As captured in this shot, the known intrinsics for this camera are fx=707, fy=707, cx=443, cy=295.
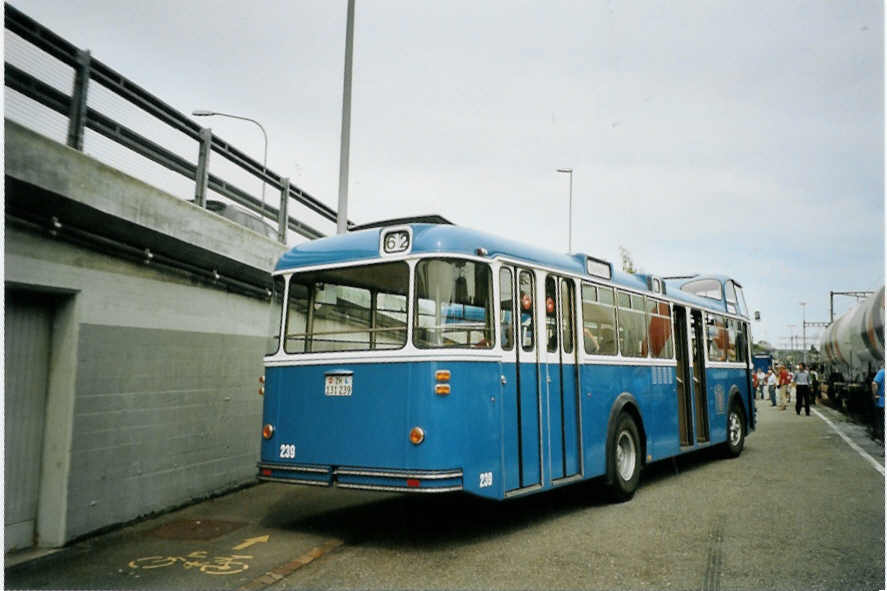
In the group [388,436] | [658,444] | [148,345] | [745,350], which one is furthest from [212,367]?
[745,350]

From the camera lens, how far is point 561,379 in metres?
7.80

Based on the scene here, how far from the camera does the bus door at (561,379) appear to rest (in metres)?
7.56

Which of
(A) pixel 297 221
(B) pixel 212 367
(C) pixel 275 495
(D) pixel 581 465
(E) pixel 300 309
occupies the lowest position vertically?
(C) pixel 275 495

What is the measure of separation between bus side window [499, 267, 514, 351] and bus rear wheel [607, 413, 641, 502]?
8.19 ft

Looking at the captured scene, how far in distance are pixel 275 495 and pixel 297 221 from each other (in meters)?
5.23

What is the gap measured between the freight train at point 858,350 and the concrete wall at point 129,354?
55.0 ft

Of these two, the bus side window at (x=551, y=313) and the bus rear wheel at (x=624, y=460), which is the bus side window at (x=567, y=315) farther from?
the bus rear wheel at (x=624, y=460)

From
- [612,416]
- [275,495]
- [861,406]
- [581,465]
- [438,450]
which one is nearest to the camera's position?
[438,450]

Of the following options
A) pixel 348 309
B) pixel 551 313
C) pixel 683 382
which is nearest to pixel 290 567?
A: pixel 348 309

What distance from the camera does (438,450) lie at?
623 cm

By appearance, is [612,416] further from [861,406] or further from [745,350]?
[861,406]

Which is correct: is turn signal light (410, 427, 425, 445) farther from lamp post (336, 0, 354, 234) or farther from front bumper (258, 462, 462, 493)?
lamp post (336, 0, 354, 234)

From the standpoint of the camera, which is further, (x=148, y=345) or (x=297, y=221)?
(x=297, y=221)

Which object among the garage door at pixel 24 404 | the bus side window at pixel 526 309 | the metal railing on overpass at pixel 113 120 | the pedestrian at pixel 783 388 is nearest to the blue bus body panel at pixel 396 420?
the bus side window at pixel 526 309
